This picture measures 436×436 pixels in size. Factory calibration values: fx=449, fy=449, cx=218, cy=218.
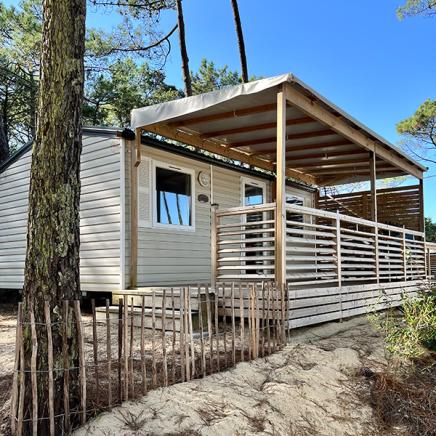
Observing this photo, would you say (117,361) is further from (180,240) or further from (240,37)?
(240,37)

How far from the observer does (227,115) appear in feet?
20.2

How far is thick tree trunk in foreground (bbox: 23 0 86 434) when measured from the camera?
267 cm

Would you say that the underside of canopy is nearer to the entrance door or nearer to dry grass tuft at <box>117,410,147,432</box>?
the entrance door

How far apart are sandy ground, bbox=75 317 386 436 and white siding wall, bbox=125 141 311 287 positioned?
298cm

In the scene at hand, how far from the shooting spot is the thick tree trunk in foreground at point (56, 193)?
267cm

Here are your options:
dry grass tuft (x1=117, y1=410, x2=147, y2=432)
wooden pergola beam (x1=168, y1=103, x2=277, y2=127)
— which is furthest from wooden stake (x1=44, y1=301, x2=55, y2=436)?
wooden pergola beam (x1=168, y1=103, x2=277, y2=127)

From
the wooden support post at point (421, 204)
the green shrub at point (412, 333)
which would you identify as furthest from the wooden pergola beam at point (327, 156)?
the green shrub at point (412, 333)

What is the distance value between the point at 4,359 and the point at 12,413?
1.93 meters

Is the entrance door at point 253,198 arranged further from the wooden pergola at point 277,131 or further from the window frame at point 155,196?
the window frame at point 155,196

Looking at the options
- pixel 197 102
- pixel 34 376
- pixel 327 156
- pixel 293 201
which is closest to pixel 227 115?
pixel 197 102

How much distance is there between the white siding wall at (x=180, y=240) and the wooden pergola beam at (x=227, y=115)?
2.42ft

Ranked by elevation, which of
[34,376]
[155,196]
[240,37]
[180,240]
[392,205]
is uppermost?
[240,37]

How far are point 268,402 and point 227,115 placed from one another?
156 inches

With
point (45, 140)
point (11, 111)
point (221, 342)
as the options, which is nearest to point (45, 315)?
point (45, 140)
